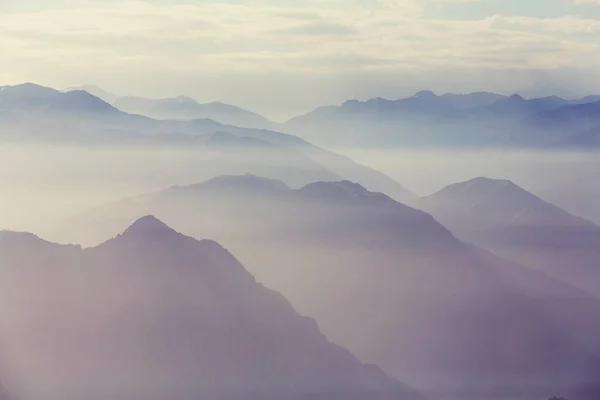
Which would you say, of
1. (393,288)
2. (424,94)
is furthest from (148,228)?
(424,94)

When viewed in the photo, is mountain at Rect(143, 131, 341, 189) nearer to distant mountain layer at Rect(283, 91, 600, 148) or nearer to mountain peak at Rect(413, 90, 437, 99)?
distant mountain layer at Rect(283, 91, 600, 148)

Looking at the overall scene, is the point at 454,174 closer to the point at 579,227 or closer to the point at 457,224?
the point at 457,224

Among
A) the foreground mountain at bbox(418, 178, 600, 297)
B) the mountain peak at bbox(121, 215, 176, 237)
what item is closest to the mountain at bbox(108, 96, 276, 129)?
the mountain peak at bbox(121, 215, 176, 237)

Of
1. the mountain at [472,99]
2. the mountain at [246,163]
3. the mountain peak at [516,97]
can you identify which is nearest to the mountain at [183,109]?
the mountain at [246,163]

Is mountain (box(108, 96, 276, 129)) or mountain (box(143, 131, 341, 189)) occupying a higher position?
mountain (box(108, 96, 276, 129))

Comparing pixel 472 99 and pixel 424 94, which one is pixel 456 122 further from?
pixel 424 94
